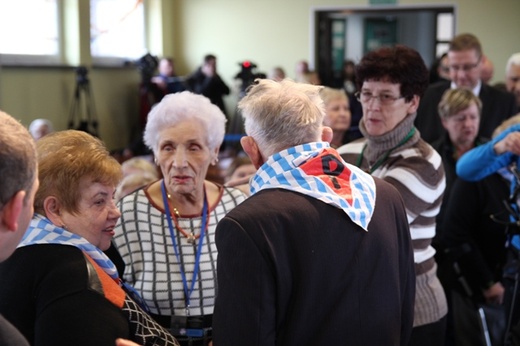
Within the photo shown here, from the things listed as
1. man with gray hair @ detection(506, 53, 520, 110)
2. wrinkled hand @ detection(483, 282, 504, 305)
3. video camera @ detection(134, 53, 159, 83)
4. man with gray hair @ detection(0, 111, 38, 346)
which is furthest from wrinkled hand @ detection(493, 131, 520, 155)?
video camera @ detection(134, 53, 159, 83)

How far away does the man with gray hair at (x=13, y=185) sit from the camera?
116 cm

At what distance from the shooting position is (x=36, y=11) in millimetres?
8461

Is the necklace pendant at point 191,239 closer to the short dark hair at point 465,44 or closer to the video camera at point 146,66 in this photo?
the short dark hair at point 465,44

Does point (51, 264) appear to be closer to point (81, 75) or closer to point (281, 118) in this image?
point (281, 118)

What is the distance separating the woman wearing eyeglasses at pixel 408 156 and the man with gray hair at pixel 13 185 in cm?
131

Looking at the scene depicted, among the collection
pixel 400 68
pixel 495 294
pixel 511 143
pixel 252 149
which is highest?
pixel 400 68

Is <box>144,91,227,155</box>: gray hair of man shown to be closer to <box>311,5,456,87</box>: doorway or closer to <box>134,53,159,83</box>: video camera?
<box>134,53,159,83</box>: video camera

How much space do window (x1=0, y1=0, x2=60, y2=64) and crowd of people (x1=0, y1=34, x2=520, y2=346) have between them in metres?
6.06

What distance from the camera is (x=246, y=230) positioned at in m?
1.57

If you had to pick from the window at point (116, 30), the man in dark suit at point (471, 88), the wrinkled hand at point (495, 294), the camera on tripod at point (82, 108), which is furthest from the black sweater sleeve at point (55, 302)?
the window at point (116, 30)

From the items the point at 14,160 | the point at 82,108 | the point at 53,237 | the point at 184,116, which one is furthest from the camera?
the point at 82,108

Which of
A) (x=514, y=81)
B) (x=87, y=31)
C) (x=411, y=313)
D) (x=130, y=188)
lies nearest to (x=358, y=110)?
(x=514, y=81)

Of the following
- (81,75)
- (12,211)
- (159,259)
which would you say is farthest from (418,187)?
(81,75)

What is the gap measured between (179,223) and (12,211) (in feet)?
3.87
